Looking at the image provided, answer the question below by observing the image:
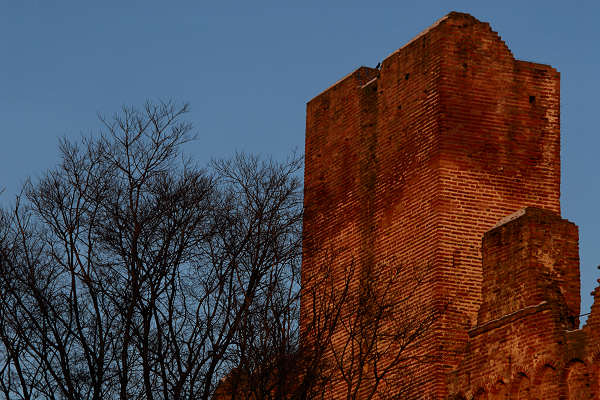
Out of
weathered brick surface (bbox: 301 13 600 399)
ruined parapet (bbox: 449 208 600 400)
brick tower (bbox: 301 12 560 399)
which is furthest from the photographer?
brick tower (bbox: 301 12 560 399)

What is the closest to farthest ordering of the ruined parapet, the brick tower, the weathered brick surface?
the ruined parapet, the weathered brick surface, the brick tower

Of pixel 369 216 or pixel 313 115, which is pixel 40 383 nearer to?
pixel 369 216

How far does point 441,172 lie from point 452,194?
0.43m

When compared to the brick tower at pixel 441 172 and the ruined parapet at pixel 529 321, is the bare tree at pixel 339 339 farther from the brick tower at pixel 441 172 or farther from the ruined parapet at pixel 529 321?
the ruined parapet at pixel 529 321

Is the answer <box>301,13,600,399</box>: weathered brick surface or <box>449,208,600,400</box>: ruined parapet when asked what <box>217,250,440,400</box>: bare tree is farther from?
<box>449,208,600,400</box>: ruined parapet

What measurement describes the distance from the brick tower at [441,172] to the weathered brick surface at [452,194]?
2 cm

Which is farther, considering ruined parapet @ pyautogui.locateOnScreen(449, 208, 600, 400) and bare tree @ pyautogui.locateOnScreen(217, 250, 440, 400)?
bare tree @ pyautogui.locateOnScreen(217, 250, 440, 400)

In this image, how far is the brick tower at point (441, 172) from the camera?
23562 mm

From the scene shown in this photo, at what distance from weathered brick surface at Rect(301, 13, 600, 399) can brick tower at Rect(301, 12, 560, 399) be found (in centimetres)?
2

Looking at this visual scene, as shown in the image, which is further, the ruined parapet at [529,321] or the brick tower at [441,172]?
the brick tower at [441,172]

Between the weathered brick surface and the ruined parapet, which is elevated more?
the weathered brick surface

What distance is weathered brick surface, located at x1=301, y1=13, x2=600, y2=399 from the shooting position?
70.1ft

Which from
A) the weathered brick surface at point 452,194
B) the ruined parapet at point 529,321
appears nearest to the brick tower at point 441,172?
the weathered brick surface at point 452,194

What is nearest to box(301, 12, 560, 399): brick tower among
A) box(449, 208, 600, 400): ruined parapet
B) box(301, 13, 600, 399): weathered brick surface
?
box(301, 13, 600, 399): weathered brick surface
